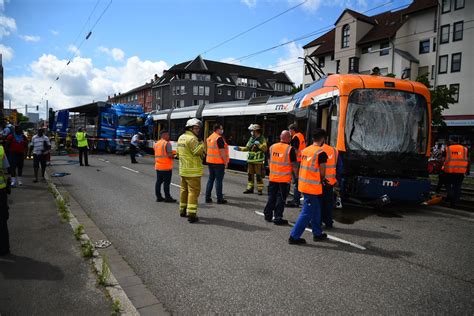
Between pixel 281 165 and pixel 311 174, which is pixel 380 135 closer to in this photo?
pixel 281 165

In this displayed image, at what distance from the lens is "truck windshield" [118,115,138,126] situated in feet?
78.3

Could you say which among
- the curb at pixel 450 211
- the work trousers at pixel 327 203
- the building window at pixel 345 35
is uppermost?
the building window at pixel 345 35

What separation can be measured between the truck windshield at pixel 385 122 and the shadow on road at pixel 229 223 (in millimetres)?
3046

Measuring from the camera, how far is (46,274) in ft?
13.4

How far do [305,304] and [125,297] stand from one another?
185cm

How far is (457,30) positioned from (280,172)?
1309 inches

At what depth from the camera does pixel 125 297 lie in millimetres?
3539

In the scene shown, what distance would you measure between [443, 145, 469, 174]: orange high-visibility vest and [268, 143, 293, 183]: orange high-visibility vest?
209 inches

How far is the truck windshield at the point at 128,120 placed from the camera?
23.9m

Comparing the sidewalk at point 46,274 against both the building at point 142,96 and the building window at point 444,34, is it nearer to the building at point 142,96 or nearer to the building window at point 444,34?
Answer: the building window at point 444,34

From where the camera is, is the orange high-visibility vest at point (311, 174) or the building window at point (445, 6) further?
the building window at point (445, 6)

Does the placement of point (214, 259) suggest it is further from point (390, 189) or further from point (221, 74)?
point (221, 74)

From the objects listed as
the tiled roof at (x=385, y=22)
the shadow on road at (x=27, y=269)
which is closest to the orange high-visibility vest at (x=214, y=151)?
the shadow on road at (x=27, y=269)

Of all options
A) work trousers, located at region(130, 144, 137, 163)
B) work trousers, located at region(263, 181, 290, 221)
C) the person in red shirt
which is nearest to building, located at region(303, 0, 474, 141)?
work trousers, located at region(130, 144, 137, 163)
